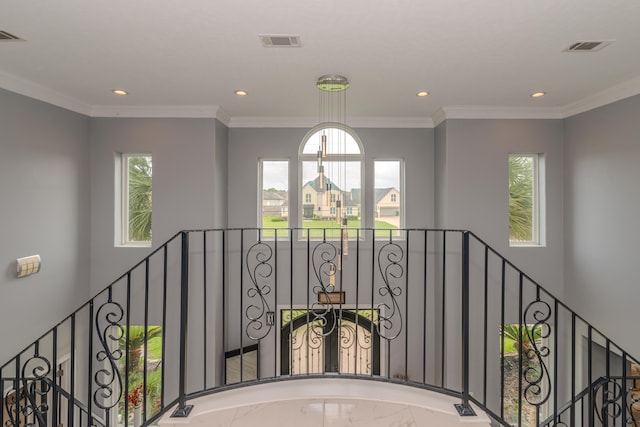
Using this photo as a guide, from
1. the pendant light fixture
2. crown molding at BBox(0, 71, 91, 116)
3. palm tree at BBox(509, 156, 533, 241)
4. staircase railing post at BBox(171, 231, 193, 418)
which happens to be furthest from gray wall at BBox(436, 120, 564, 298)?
crown molding at BBox(0, 71, 91, 116)

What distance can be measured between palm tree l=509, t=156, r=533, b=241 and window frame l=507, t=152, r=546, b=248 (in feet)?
0.08

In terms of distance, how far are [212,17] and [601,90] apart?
3.94 m

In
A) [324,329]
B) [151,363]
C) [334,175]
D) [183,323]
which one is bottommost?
[151,363]

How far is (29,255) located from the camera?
3.72 meters

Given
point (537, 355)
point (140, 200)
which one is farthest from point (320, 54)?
point (140, 200)

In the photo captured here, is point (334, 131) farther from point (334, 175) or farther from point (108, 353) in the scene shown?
point (108, 353)

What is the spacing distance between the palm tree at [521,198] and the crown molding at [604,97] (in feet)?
2.44

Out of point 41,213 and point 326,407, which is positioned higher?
point 41,213

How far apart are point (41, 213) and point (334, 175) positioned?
3.51 meters

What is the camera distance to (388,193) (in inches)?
210

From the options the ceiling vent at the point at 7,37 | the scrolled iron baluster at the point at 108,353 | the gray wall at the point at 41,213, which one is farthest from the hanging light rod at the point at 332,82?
the gray wall at the point at 41,213

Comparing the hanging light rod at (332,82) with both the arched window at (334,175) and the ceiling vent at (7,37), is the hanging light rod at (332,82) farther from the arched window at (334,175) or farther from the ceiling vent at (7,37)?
the ceiling vent at (7,37)

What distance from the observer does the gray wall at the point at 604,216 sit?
Answer: 146 inches

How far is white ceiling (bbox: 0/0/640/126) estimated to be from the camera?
2285mm
